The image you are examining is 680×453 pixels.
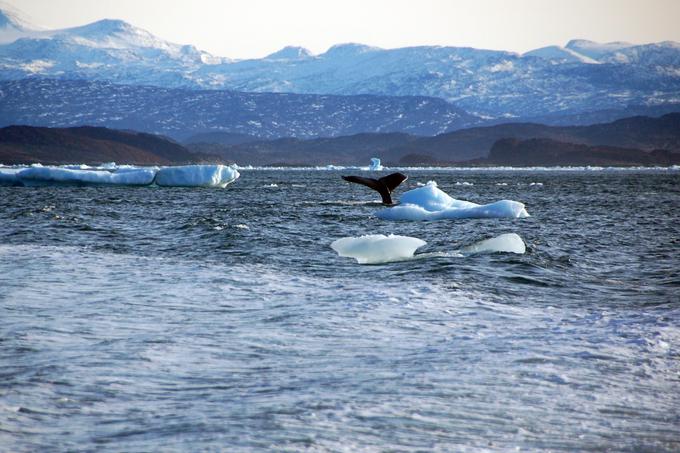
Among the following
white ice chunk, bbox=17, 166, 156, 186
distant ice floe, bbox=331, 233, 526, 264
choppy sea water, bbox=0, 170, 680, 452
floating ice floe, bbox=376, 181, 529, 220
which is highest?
white ice chunk, bbox=17, 166, 156, 186

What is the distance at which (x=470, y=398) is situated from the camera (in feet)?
23.1

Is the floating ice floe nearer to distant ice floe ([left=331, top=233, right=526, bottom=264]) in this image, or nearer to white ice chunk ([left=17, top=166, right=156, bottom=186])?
distant ice floe ([left=331, top=233, right=526, bottom=264])

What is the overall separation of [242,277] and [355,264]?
2.88 meters

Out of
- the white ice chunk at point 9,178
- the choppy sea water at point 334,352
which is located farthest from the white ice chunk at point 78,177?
the choppy sea water at point 334,352

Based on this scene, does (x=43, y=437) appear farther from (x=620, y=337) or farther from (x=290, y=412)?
(x=620, y=337)

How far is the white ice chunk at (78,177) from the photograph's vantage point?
174 feet

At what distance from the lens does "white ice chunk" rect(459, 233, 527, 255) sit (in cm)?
1838

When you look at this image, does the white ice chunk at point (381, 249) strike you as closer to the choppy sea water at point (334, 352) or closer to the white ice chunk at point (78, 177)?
the choppy sea water at point (334, 352)

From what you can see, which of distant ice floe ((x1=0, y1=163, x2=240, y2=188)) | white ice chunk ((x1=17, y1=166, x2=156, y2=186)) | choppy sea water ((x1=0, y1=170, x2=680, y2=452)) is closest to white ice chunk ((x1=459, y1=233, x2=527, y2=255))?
choppy sea water ((x1=0, y1=170, x2=680, y2=452))

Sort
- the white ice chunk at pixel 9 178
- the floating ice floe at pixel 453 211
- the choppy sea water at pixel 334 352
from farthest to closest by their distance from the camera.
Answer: the white ice chunk at pixel 9 178
the floating ice floe at pixel 453 211
the choppy sea water at pixel 334 352

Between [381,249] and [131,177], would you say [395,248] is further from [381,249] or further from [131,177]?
[131,177]

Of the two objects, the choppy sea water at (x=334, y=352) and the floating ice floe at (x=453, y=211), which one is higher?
the floating ice floe at (x=453, y=211)

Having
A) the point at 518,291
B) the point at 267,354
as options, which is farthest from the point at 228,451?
the point at 518,291

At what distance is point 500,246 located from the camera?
18656 mm
